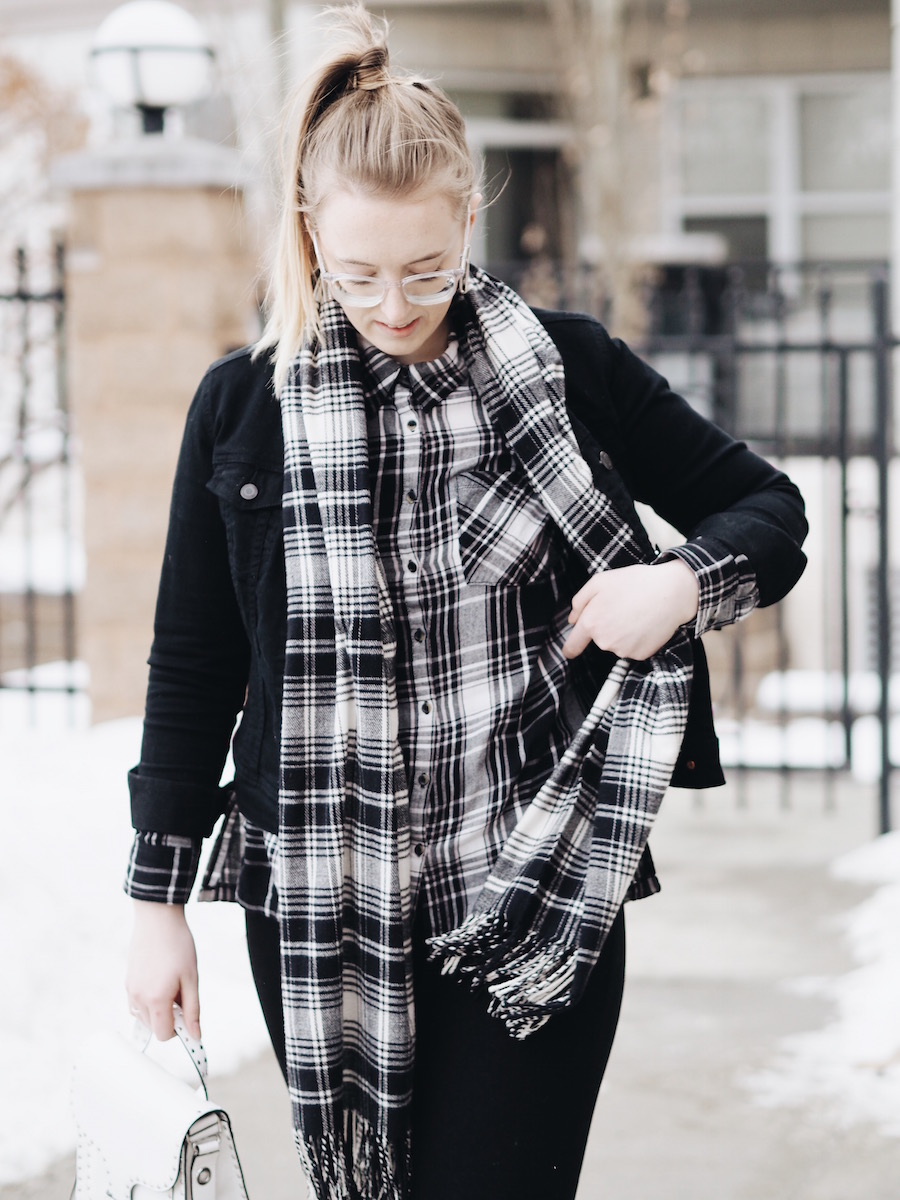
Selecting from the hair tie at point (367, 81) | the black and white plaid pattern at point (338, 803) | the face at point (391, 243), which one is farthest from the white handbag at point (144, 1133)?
the hair tie at point (367, 81)

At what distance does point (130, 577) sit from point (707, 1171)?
3.32m

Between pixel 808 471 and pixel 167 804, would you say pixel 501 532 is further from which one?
pixel 808 471

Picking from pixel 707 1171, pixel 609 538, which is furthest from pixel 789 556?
pixel 707 1171

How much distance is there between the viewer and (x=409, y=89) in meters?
1.74

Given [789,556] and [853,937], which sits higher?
[789,556]

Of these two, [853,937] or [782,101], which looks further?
[782,101]

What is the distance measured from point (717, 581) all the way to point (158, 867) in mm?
783

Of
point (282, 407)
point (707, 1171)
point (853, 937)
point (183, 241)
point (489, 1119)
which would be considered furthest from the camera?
point (183, 241)

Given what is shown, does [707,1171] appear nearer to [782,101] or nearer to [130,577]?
[130,577]

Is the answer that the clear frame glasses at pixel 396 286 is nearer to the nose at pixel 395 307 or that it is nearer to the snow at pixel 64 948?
the nose at pixel 395 307

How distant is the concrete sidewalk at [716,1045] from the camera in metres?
3.03

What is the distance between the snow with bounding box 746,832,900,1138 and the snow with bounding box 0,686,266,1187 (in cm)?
128

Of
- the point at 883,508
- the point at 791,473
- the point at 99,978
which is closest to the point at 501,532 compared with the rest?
the point at 99,978

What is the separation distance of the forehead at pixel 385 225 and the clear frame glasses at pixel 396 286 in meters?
0.03
